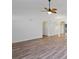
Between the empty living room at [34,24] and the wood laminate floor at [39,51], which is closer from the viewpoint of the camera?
the wood laminate floor at [39,51]

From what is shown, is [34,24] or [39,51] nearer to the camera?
[39,51]

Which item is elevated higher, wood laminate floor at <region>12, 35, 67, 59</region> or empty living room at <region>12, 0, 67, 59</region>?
empty living room at <region>12, 0, 67, 59</region>

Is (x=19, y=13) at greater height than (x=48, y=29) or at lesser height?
greater

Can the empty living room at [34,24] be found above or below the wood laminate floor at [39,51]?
above

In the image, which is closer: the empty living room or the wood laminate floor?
the wood laminate floor

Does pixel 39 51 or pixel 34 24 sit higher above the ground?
pixel 34 24
